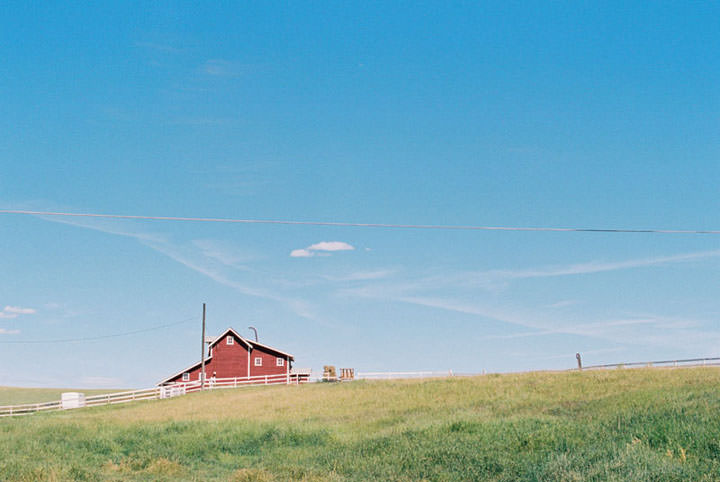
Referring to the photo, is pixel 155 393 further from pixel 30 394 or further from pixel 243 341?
pixel 30 394

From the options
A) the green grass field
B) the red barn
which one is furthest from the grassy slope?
the green grass field

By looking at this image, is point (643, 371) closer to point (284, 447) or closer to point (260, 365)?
point (284, 447)

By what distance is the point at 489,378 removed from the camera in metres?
42.8

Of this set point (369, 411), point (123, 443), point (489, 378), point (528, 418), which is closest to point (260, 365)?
point (489, 378)

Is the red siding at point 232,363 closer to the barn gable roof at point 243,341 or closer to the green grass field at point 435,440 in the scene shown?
the barn gable roof at point 243,341

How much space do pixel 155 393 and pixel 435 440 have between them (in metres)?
45.4

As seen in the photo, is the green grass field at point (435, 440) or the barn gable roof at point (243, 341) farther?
the barn gable roof at point (243, 341)

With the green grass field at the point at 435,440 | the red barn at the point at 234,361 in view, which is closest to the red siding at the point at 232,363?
the red barn at the point at 234,361

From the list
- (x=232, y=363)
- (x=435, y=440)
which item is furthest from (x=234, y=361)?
(x=435, y=440)

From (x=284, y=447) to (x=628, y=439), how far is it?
1092cm

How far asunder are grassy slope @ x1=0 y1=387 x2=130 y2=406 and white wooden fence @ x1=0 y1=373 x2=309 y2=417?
1323 inches

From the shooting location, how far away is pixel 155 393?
195 ft

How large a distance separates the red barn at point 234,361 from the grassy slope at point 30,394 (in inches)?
1208

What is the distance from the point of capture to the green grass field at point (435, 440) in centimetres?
1530
